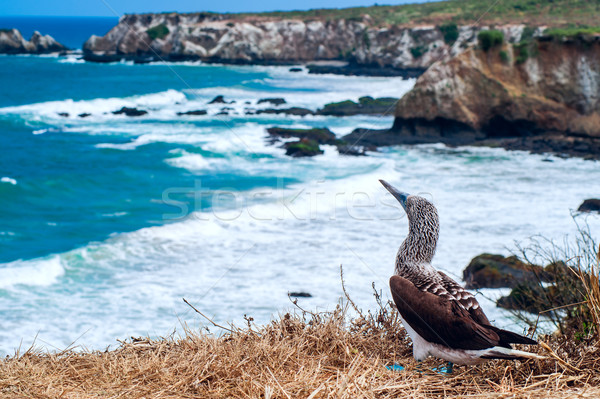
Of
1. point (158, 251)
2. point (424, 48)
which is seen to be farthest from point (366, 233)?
point (424, 48)

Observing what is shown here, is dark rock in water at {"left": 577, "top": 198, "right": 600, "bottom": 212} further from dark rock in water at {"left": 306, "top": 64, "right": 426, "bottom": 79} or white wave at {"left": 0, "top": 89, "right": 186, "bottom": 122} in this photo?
dark rock in water at {"left": 306, "top": 64, "right": 426, "bottom": 79}

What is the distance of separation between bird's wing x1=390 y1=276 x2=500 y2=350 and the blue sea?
2.16 m

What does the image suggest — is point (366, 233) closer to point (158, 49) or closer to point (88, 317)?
point (88, 317)

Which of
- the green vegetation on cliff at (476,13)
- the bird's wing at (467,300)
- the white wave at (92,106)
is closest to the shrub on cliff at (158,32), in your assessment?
the green vegetation on cliff at (476,13)

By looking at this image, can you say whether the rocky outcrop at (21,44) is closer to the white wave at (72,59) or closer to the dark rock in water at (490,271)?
the white wave at (72,59)

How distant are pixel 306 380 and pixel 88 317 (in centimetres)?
846

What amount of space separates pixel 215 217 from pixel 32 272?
17.9ft

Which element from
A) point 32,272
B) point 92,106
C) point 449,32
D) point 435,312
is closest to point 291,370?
point 435,312

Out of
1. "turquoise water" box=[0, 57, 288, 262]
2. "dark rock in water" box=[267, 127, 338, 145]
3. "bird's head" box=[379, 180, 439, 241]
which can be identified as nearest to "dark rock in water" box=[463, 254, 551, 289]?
"bird's head" box=[379, 180, 439, 241]

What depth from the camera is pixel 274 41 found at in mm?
77125

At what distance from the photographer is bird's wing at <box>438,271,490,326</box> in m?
3.87

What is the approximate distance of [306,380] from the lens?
366 cm

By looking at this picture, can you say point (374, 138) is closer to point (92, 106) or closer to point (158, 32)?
point (92, 106)

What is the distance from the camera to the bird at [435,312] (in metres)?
3.65
